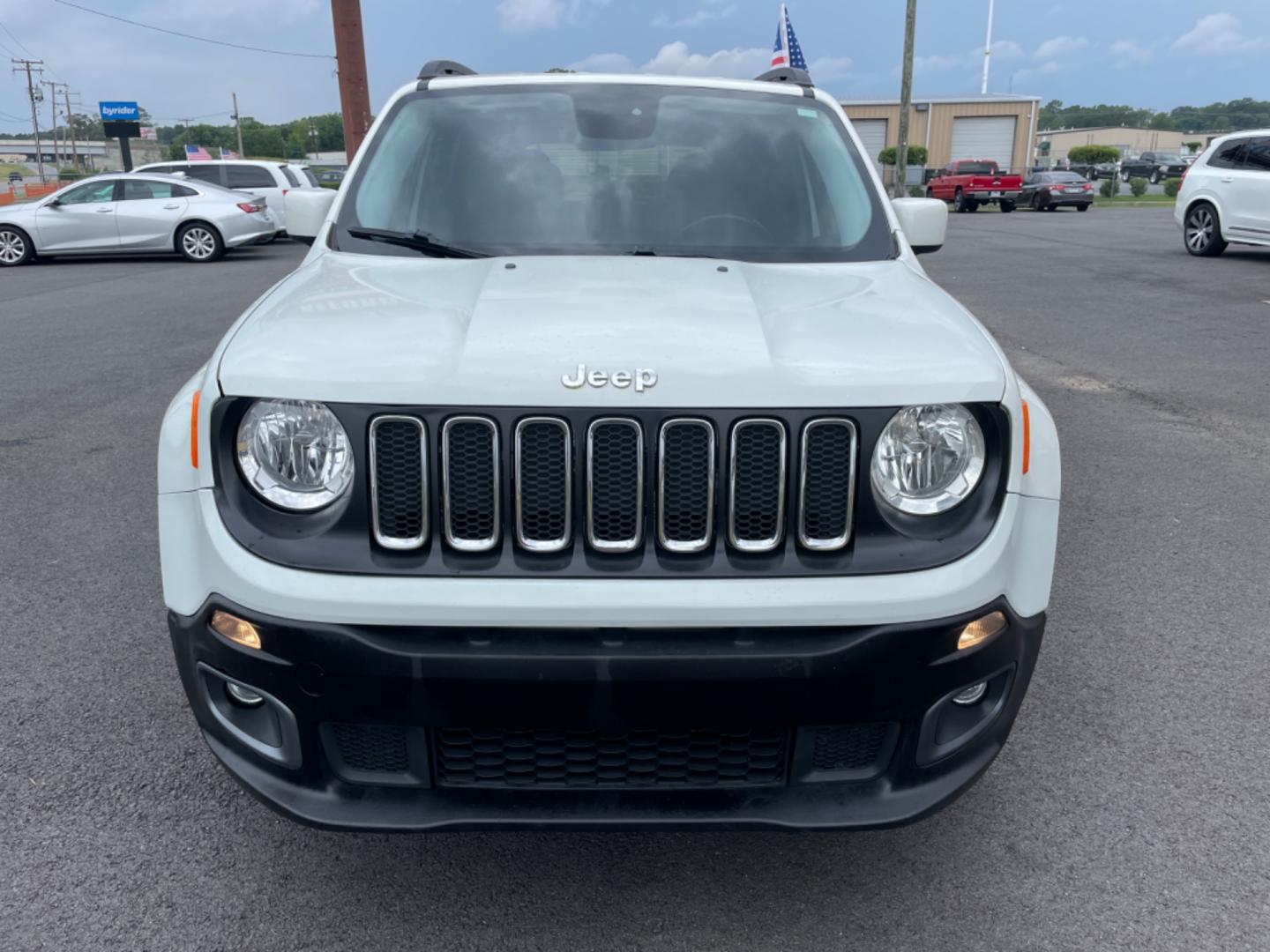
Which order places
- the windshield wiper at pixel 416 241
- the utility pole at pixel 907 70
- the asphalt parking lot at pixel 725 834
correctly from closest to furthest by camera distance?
the asphalt parking lot at pixel 725 834
the windshield wiper at pixel 416 241
the utility pole at pixel 907 70

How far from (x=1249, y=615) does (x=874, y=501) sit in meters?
2.48

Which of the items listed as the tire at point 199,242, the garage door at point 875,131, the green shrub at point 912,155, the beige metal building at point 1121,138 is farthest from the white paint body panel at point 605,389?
the beige metal building at point 1121,138

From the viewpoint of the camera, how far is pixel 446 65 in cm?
402

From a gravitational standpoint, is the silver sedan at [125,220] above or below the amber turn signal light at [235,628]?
below

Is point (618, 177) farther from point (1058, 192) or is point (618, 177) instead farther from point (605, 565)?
point (1058, 192)

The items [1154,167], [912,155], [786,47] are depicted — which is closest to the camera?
[786,47]

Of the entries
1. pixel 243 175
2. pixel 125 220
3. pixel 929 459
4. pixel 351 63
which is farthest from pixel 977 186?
pixel 929 459

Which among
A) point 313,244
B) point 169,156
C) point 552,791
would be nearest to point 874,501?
point 552,791

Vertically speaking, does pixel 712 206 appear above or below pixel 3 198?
above

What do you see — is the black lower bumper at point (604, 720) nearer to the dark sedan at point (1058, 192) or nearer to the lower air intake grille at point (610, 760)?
the lower air intake grille at point (610, 760)

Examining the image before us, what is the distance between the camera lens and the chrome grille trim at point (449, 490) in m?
2.09

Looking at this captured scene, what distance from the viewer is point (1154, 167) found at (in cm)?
6412

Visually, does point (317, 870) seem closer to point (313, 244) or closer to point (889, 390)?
point (889, 390)

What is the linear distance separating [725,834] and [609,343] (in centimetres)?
118
